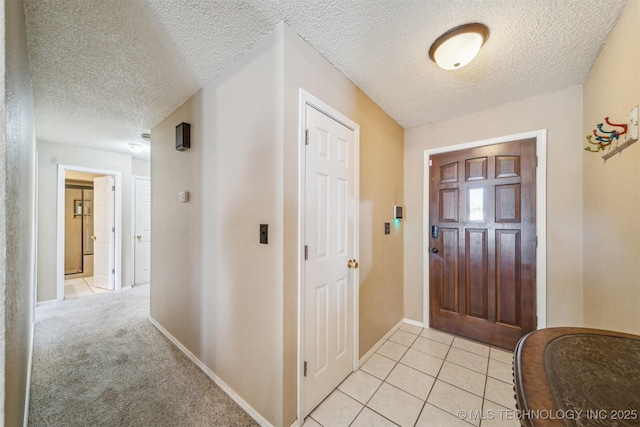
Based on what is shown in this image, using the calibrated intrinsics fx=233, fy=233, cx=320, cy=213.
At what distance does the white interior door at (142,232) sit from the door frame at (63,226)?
0.84ft

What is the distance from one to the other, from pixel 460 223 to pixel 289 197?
6.68 feet

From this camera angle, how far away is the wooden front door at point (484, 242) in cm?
219

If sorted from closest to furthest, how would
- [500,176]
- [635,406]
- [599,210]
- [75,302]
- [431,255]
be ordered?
1. [635,406]
2. [599,210]
3. [500,176]
4. [431,255]
5. [75,302]

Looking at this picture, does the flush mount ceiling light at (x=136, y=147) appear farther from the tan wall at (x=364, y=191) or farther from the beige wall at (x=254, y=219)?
the tan wall at (x=364, y=191)

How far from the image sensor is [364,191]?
2121 millimetres

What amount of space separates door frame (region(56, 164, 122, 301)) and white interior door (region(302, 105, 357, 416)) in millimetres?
4273

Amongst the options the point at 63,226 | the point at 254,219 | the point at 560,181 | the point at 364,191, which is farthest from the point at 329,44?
the point at 63,226

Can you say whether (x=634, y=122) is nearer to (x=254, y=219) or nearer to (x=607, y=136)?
(x=607, y=136)

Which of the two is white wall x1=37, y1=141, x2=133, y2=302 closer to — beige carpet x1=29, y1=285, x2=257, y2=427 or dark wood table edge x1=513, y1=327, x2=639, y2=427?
beige carpet x1=29, y1=285, x2=257, y2=427

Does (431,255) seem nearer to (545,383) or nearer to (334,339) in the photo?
(334,339)

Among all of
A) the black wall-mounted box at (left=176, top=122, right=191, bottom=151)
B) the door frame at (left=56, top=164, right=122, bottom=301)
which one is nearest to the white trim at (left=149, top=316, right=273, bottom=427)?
the black wall-mounted box at (left=176, top=122, right=191, bottom=151)

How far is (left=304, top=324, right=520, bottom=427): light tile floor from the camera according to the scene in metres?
1.49

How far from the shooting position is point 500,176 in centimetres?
231

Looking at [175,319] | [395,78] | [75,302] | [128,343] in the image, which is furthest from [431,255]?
[75,302]
